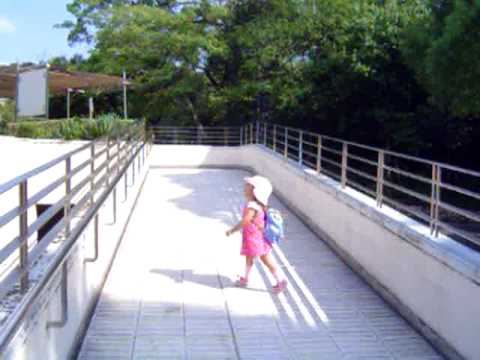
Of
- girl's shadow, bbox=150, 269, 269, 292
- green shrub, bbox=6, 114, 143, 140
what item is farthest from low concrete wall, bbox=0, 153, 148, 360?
green shrub, bbox=6, 114, 143, 140

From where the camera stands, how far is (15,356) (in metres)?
2.79

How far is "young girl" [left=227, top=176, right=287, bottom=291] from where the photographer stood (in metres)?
5.92

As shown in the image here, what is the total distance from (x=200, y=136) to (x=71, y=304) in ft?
55.8

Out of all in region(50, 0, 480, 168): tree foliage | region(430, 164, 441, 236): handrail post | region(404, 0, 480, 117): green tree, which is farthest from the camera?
region(50, 0, 480, 168): tree foliage

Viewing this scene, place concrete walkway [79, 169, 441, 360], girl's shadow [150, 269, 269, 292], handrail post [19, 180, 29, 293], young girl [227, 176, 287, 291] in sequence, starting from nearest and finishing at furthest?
1. handrail post [19, 180, 29, 293]
2. concrete walkway [79, 169, 441, 360]
3. young girl [227, 176, 287, 291]
4. girl's shadow [150, 269, 269, 292]

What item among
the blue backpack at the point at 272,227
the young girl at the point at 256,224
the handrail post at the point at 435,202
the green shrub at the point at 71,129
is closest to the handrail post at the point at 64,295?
the young girl at the point at 256,224

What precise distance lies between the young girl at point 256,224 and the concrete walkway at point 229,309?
0.94ft

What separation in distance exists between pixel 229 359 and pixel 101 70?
774 inches

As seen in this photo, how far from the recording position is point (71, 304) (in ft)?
14.3

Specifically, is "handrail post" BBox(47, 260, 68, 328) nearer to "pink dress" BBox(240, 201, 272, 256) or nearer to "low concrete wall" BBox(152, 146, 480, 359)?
"pink dress" BBox(240, 201, 272, 256)

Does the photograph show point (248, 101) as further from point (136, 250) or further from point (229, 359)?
point (229, 359)

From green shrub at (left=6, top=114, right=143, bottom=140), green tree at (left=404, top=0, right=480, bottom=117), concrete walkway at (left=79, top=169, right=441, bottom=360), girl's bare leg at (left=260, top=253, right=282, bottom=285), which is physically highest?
green tree at (left=404, top=0, right=480, bottom=117)

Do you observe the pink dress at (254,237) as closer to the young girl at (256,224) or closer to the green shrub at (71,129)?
the young girl at (256,224)

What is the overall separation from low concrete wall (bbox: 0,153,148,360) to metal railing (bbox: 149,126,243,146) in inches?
558
